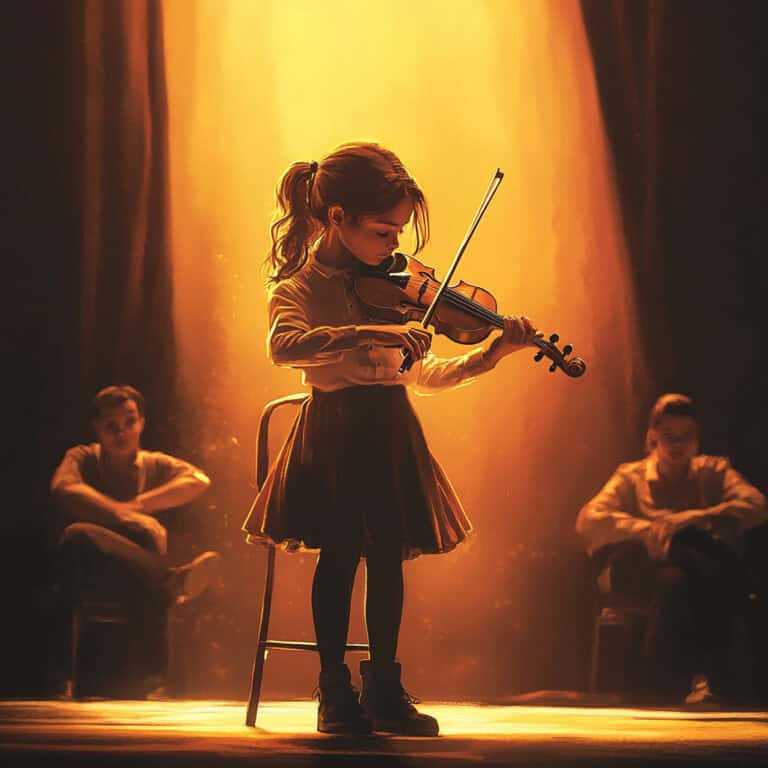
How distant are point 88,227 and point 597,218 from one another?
141 centimetres

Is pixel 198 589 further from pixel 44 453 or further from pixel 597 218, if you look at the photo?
pixel 597 218

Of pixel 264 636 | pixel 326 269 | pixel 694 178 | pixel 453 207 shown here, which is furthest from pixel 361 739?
pixel 694 178

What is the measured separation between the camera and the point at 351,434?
2.97 m

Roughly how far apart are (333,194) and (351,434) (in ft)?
1.67

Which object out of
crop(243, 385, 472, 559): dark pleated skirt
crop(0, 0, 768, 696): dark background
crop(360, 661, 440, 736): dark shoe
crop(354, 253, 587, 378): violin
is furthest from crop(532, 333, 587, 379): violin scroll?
crop(0, 0, 768, 696): dark background

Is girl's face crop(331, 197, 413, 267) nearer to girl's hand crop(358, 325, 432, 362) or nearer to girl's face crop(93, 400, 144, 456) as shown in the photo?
girl's hand crop(358, 325, 432, 362)

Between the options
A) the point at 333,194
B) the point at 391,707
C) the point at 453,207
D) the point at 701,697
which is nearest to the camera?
the point at 391,707

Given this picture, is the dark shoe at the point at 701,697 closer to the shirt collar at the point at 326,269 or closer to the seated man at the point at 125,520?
the seated man at the point at 125,520

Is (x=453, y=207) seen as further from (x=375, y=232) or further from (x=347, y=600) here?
(x=347, y=600)

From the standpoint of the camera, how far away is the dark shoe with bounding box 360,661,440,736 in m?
2.86

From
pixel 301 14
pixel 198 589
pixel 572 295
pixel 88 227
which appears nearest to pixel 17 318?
pixel 88 227

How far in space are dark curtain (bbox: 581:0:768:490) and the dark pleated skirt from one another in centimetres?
119

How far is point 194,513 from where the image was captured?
152 inches

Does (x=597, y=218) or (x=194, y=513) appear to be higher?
(x=597, y=218)
